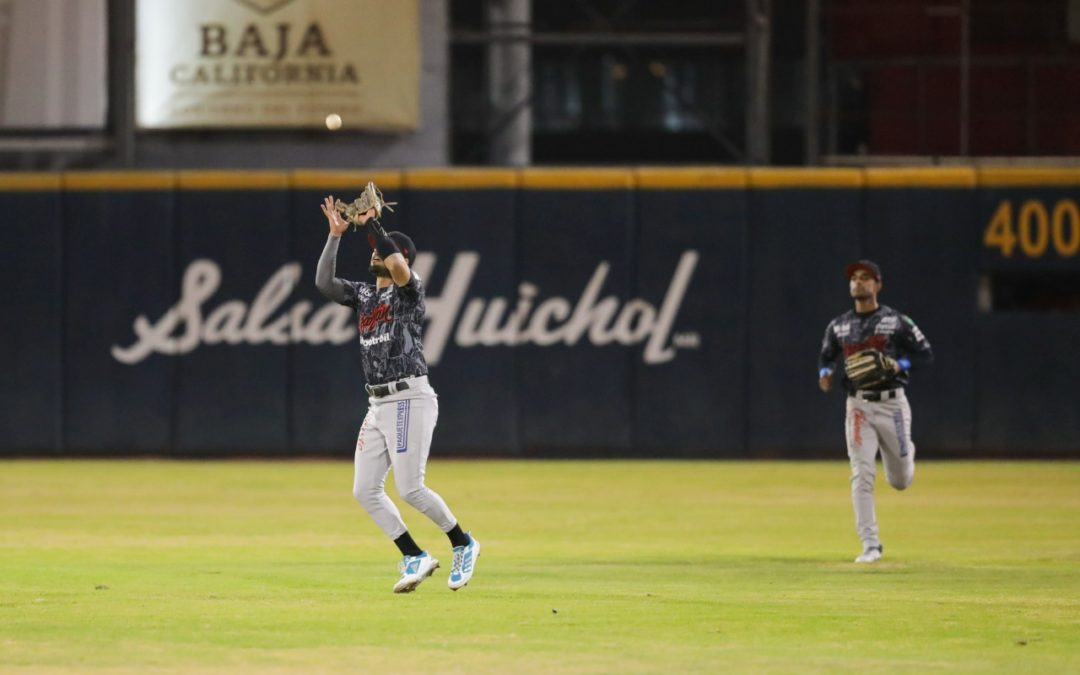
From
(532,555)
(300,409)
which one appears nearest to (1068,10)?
(300,409)

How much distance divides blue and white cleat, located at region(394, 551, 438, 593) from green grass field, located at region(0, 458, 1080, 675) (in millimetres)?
97

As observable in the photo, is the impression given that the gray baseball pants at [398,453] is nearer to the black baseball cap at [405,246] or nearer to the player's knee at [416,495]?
the player's knee at [416,495]

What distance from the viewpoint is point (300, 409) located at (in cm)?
2097

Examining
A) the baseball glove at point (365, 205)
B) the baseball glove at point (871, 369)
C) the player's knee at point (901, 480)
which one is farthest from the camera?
the player's knee at point (901, 480)

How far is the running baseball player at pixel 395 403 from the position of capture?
388 inches

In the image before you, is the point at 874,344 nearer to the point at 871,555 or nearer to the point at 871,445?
the point at 871,445

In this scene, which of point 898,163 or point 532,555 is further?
point 898,163

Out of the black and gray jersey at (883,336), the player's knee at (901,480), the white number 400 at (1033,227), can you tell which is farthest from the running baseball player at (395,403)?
the white number 400 at (1033,227)

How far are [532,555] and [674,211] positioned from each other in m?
9.21

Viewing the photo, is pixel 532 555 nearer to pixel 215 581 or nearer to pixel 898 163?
pixel 215 581

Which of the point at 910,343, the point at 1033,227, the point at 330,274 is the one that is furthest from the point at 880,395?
the point at 1033,227

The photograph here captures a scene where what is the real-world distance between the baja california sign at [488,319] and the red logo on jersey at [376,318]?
10796 millimetres


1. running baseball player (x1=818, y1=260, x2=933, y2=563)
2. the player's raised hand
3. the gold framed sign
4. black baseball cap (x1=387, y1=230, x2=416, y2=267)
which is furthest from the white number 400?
the player's raised hand

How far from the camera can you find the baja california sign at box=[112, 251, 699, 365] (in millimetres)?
20875
